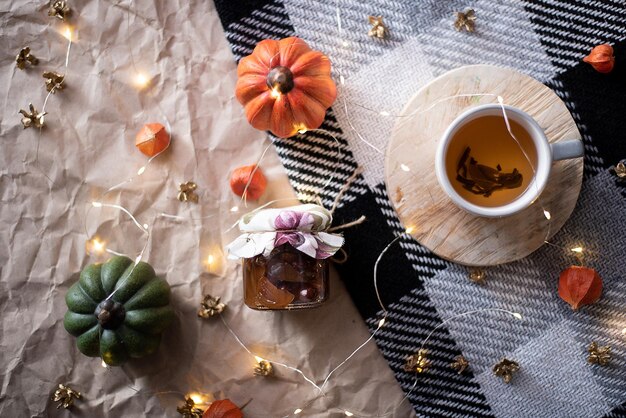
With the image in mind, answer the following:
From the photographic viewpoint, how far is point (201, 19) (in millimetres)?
1432

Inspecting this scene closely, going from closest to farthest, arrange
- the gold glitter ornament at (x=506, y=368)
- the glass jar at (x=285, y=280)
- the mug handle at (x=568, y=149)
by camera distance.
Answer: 1. the mug handle at (x=568, y=149)
2. the glass jar at (x=285, y=280)
3. the gold glitter ornament at (x=506, y=368)

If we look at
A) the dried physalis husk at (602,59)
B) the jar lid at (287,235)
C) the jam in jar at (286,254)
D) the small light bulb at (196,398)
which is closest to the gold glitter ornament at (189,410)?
the small light bulb at (196,398)

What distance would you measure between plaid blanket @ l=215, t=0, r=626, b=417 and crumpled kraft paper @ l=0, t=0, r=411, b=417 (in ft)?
0.42

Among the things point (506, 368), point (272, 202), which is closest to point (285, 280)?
point (272, 202)

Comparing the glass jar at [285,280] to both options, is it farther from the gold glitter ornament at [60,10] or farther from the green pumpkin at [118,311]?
the gold glitter ornament at [60,10]

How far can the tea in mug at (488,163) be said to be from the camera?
1238 mm

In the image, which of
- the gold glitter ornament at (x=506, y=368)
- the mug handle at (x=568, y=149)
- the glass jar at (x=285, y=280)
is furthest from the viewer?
the gold glitter ornament at (x=506, y=368)

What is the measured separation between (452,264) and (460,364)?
0.22 m

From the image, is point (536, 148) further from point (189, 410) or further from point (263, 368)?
point (189, 410)

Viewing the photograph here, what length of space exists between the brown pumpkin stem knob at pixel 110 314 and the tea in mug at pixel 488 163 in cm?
73

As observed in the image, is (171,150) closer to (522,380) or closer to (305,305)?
(305,305)

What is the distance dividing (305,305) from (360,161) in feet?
1.13

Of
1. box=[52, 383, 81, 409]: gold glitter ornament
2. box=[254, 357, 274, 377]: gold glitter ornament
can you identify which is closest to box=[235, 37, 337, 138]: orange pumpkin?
box=[254, 357, 274, 377]: gold glitter ornament

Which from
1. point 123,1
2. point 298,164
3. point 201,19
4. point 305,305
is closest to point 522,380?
point 305,305
